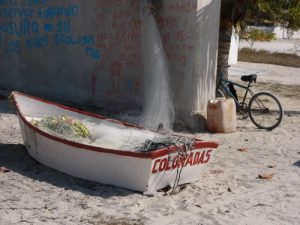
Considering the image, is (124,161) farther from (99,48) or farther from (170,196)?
(99,48)

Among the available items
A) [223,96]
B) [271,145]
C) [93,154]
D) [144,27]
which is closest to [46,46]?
[144,27]

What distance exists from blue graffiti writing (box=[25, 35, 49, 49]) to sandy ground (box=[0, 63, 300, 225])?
429 centimetres

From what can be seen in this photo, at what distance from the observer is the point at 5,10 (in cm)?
1312

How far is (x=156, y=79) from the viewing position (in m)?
9.61

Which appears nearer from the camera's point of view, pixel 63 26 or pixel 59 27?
pixel 63 26

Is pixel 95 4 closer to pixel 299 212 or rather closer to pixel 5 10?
pixel 5 10

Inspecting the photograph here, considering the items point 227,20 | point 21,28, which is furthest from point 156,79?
point 21,28

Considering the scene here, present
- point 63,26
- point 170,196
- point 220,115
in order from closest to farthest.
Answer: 1. point 170,196
2. point 220,115
3. point 63,26

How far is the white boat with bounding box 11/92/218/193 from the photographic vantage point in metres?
5.95

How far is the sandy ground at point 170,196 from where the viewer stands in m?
5.49

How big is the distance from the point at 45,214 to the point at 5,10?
8.70 metres

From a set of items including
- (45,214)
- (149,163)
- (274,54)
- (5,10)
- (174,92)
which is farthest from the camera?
(274,54)

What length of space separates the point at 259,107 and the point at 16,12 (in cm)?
618

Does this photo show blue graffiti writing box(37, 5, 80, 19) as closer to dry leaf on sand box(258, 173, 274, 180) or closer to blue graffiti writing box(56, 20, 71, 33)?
blue graffiti writing box(56, 20, 71, 33)
